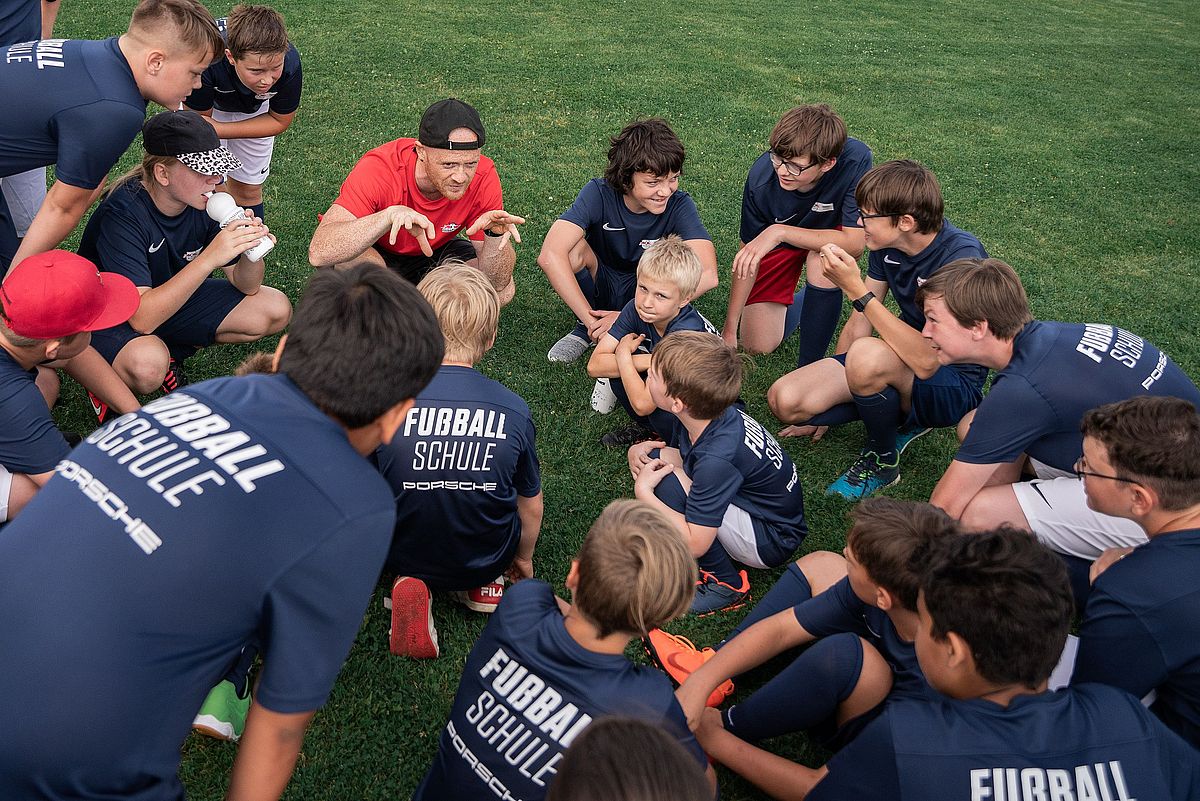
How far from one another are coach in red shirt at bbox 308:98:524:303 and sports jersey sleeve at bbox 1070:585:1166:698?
3.54m

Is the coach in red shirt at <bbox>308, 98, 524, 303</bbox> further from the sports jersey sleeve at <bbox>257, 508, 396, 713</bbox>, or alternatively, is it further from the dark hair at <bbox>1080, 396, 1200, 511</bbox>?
the dark hair at <bbox>1080, 396, 1200, 511</bbox>

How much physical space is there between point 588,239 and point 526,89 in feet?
15.7

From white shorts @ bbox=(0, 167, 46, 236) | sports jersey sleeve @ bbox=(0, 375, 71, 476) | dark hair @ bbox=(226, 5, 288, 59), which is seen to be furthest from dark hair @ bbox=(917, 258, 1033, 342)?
white shorts @ bbox=(0, 167, 46, 236)

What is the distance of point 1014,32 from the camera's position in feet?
48.7

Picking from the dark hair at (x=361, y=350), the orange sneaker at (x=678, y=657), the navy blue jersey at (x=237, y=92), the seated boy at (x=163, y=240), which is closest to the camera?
the dark hair at (x=361, y=350)

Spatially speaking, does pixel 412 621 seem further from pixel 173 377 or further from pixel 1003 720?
pixel 173 377

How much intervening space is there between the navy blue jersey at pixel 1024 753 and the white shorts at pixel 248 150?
5627 millimetres

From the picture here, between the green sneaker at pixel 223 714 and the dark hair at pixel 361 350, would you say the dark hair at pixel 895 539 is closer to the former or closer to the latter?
the dark hair at pixel 361 350

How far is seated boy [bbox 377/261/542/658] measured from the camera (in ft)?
10.8

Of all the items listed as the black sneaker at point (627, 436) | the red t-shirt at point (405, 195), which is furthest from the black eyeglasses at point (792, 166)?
the black sneaker at point (627, 436)

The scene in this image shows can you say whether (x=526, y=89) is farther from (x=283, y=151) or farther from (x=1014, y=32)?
(x=1014, y=32)

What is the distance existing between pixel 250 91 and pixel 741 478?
4424 mm

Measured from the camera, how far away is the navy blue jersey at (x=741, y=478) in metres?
3.68

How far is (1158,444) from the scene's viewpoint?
9.48 ft
